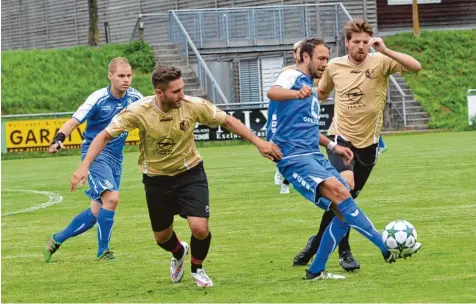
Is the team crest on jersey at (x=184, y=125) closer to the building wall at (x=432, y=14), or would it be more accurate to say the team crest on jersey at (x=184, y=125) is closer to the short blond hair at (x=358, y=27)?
the short blond hair at (x=358, y=27)

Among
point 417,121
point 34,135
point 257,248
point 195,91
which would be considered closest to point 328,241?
point 257,248

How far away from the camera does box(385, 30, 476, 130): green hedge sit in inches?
1708

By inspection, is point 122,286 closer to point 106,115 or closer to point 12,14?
point 106,115

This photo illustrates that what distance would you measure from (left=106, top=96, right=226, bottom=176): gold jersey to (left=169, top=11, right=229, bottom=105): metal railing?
104 ft

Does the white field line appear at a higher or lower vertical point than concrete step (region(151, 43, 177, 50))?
lower

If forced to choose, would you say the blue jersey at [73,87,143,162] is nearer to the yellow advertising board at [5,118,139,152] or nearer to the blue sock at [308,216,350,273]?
the blue sock at [308,216,350,273]

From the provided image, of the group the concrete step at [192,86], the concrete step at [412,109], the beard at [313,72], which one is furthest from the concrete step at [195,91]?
the beard at [313,72]

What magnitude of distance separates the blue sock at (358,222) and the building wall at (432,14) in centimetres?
4121

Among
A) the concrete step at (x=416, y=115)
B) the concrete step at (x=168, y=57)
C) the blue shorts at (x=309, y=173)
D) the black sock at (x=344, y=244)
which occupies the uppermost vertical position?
the blue shorts at (x=309, y=173)

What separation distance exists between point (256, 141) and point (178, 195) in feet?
3.39

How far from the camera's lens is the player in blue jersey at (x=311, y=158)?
32.9 ft

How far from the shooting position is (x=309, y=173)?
10.1 metres

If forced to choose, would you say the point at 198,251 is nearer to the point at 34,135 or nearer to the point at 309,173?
the point at 309,173

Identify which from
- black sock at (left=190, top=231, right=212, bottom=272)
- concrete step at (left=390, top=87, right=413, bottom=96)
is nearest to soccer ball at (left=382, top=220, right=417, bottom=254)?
black sock at (left=190, top=231, right=212, bottom=272)
